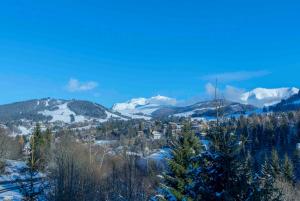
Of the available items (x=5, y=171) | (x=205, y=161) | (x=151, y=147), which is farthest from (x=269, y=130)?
(x=205, y=161)

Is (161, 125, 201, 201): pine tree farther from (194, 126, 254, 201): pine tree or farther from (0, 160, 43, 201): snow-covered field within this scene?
(0, 160, 43, 201): snow-covered field

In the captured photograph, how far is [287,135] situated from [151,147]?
2258 inches

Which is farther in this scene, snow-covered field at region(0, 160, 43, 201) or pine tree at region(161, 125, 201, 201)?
snow-covered field at region(0, 160, 43, 201)

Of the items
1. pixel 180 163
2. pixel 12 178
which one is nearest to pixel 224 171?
pixel 180 163

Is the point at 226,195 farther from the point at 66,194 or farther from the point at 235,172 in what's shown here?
the point at 66,194

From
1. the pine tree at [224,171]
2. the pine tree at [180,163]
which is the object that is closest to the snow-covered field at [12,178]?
the pine tree at [180,163]

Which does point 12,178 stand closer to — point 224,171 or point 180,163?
point 180,163

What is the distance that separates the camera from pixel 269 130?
170250mm

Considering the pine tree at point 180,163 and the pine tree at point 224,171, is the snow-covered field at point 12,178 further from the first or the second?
the pine tree at point 224,171

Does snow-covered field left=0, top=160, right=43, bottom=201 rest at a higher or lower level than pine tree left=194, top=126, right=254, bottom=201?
lower

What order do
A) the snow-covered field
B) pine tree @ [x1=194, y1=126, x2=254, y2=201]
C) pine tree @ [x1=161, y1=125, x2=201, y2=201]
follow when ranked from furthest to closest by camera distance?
the snow-covered field < pine tree @ [x1=161, y1=125, x2=201, y2=201] < pine tree @ [x1=194, y1=126, x2=254, y2=201]

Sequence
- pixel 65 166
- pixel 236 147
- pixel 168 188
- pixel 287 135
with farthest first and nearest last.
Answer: pixel 287 135
pixel 168 188
pixel 65 166
pixel 236 147

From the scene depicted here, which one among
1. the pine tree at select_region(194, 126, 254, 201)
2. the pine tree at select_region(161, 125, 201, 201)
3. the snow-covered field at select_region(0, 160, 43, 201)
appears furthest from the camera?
the snow-covered field at select_region(0, 160, 43, 201)

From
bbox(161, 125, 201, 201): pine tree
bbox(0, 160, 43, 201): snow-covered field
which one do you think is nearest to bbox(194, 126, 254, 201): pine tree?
bbox(161, 125, 201, 201): pine tree
